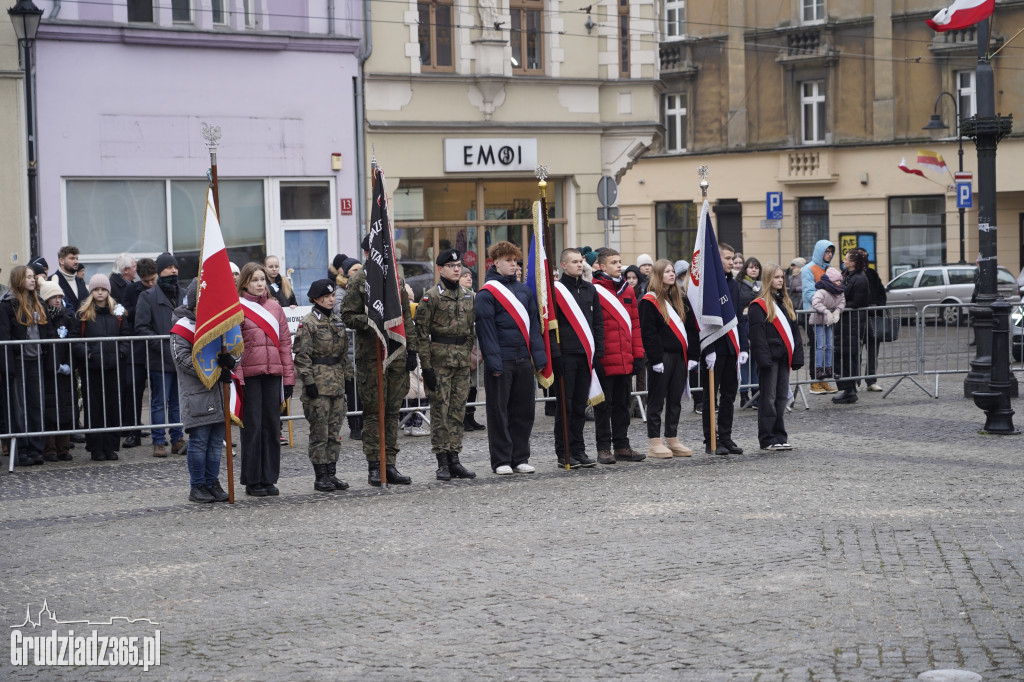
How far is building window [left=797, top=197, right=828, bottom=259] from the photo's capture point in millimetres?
43531

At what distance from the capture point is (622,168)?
91.1 ft

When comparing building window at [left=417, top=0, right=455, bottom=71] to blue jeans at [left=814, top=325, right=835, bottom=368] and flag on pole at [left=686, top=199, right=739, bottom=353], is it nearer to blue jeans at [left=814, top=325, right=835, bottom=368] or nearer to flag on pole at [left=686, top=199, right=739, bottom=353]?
blue jeans at [left=814, top=325, right=835, bottom=368]

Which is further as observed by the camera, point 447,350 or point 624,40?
point 624,40

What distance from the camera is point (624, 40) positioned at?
91.9ft

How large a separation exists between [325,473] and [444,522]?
6.18ft

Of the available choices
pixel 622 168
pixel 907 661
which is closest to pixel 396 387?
pixel 907 661

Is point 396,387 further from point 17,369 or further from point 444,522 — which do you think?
point 17,369

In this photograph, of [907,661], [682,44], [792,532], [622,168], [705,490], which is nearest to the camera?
[907,661]

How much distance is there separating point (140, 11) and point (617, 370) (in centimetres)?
1276

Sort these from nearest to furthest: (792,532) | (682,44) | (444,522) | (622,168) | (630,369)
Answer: (792,532), (444,522), (630,369), (622,168), (682,44)

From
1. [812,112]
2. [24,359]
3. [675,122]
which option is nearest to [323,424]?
[24,359]

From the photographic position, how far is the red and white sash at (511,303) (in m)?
12.3

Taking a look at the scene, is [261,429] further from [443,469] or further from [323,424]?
[443,469]

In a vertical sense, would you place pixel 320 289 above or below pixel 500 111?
below
